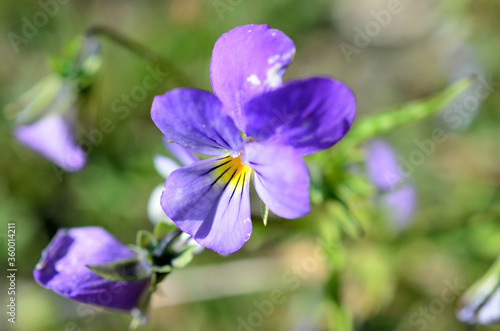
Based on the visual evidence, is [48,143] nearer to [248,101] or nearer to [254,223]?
[254,223]

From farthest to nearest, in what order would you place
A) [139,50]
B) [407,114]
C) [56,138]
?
[139,50] → [56,138] → [407,114]

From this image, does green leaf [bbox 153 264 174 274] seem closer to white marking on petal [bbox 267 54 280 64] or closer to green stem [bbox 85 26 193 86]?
white marking on petal [bbox 267 54 280 64]

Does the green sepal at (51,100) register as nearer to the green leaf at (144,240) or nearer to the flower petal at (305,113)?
the green leaf at (144,240)

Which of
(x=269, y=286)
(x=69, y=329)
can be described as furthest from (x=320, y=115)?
(x=69, y=329)

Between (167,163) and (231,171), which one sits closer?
(231,171)

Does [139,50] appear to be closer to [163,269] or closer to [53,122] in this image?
[53,122]

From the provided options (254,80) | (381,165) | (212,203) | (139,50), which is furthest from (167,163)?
(381,165)

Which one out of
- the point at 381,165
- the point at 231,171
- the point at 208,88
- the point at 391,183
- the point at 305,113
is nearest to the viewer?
the point at 305,113

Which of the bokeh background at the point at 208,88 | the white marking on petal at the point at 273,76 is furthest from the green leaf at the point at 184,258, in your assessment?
the bokeh background at the point at 208,88
